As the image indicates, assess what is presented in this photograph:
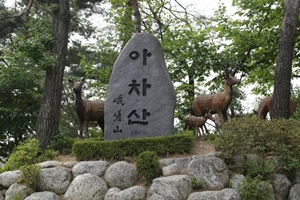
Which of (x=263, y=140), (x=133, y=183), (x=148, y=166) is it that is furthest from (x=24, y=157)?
(x=263, y=140)

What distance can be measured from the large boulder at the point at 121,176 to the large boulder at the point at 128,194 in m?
0.27

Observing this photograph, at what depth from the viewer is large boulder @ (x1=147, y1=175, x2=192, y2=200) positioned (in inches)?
268

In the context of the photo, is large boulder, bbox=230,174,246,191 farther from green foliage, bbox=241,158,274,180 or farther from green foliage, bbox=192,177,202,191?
green foliage, bbox=192,177,202,191

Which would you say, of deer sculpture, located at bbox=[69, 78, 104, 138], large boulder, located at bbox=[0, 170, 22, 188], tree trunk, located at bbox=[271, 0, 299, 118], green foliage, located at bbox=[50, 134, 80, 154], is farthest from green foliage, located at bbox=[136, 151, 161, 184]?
tree trunk, located at bbox=[271, 0, 299, 118]

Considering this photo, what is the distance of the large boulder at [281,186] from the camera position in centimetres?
728

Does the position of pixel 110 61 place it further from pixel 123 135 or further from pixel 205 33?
pixel 123 135

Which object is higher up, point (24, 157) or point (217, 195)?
point (24, 157)

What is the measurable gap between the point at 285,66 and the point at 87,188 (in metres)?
5.69

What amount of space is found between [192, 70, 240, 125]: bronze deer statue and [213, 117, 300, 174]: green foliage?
5.59 ft

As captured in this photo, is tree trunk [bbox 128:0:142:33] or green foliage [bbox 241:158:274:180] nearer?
green foliage [bbox 241:158:274:180]

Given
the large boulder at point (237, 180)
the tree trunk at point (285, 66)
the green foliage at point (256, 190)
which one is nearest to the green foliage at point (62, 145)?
the large boulder at point (237, 180)

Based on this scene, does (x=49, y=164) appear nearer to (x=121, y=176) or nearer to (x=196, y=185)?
(x=121, y=176)

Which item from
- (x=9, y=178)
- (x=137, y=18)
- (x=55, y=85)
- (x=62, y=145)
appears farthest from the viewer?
(x=137, y=18)

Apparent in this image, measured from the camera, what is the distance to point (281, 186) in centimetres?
732
